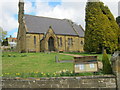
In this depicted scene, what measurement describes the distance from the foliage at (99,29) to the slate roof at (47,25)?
15.2m

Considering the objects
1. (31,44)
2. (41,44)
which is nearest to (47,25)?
(41,44)

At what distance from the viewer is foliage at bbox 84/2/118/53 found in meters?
26.2

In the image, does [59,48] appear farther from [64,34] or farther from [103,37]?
[103,37]

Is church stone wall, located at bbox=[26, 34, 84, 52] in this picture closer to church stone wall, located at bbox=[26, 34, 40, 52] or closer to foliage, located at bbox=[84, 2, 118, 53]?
church stone wall, located at bbox=[26, 34, 40, 52]

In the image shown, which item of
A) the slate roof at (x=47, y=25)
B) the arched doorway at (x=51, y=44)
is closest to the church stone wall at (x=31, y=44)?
the slate roof at (x=47, y=25)

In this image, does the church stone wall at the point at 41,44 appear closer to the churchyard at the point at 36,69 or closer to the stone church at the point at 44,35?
the stone church at the point at 44,35

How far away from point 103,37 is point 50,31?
667 inches

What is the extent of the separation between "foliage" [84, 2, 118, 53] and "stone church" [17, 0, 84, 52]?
13111mm

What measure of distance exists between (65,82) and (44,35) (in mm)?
31183

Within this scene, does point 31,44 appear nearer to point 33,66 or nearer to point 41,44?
point 41,44

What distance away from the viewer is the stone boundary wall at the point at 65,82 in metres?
8.76

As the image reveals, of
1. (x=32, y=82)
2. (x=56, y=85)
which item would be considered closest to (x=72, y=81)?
(x=56, y=85)

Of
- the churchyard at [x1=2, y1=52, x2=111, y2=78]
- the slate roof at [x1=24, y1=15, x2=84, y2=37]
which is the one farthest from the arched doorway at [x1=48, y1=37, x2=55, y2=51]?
the churchyard at [x1=2, y1=52, x2=111, y2=78]

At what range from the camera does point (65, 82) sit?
891cm
